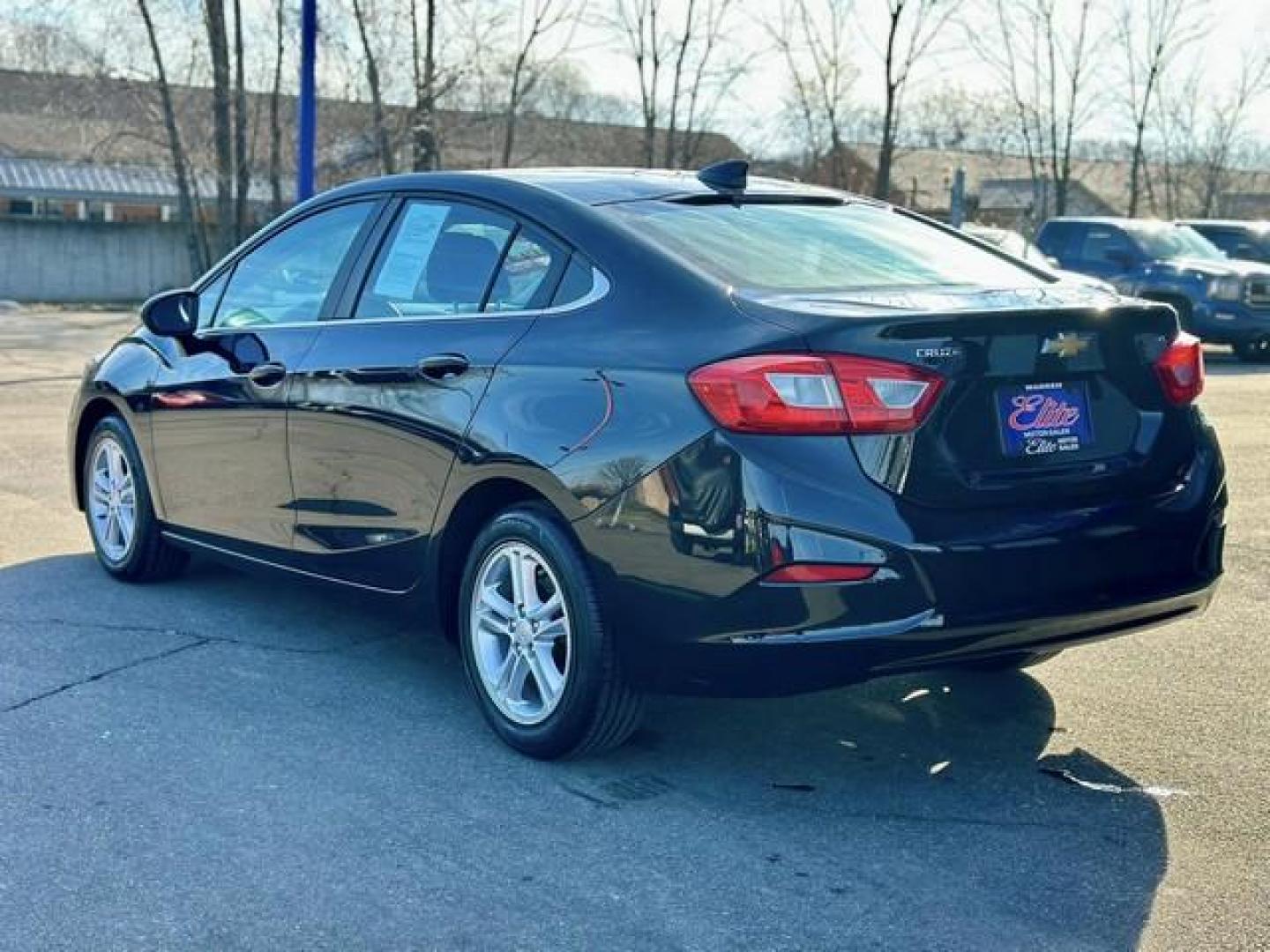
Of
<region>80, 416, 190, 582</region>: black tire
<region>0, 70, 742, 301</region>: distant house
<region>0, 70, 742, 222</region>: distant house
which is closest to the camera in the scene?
<region>80, 416, 190, 582</region>: black tire

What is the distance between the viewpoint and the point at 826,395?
3.71m

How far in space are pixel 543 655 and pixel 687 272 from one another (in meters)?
1.12

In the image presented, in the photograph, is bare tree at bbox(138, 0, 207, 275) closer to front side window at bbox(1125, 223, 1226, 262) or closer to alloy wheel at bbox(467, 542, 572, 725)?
front side window at bbox(1125, 223, 1226, 262)

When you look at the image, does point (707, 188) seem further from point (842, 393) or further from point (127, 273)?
point (127, 273)

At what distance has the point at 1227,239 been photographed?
23.2m

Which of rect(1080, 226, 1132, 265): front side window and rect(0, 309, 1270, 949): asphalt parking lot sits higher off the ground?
rect(1080, 226, 1132, 265): front side window

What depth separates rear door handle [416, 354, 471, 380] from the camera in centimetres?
452

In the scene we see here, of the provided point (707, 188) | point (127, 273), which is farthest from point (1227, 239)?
point (127, 273)

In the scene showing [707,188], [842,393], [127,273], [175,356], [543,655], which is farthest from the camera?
[127,273]

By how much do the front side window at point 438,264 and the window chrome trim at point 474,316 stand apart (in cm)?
3

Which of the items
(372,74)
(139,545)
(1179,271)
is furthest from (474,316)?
(372,74)

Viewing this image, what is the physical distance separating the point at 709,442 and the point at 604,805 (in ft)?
3.29

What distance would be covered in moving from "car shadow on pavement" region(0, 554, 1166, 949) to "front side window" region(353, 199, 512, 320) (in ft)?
3.17

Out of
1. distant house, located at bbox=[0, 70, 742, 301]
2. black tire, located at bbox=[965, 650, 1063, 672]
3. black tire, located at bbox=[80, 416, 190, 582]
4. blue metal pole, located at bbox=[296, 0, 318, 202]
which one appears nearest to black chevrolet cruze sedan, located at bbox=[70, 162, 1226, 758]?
black tire, located at bbox=[965, 650, 1063, 672]
